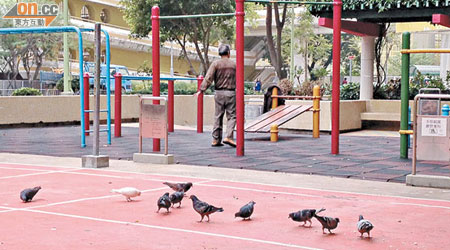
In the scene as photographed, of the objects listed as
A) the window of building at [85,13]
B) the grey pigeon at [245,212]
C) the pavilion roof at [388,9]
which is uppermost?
the window of building at [85,13]

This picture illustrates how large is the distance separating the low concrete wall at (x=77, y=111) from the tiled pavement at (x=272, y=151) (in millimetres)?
900

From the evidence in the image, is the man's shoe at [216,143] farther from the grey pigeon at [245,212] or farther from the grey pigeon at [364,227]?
the grey pigeon at [364,227]

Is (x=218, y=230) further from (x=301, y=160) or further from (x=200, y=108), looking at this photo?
(x=200, y=108)

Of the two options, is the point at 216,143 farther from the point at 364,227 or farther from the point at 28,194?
the point at 364,227

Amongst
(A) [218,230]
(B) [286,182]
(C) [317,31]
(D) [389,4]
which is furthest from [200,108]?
(C) [317,31]

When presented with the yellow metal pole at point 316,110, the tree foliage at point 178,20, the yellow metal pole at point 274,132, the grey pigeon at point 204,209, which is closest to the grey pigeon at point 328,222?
the grey pigeon at point 204,209

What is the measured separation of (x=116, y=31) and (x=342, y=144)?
47988 millimetres

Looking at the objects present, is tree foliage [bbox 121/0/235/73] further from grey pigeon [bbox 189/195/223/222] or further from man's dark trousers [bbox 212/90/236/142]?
grey pigeon [bbox 189/195/223/222]

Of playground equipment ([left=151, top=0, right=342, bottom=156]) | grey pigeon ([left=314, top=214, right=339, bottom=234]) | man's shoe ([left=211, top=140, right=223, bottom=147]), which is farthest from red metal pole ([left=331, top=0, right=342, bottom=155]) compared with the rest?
grey pigeon ([left=314, top=214, right=339, bottom=234])

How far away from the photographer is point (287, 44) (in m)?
60.5

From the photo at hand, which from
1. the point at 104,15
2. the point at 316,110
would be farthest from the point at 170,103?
the point at 104,15

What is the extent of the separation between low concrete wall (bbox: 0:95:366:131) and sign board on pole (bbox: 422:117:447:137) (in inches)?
387

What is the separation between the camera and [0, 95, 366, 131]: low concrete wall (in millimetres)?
20609

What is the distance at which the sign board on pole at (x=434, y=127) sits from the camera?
33.4ft
